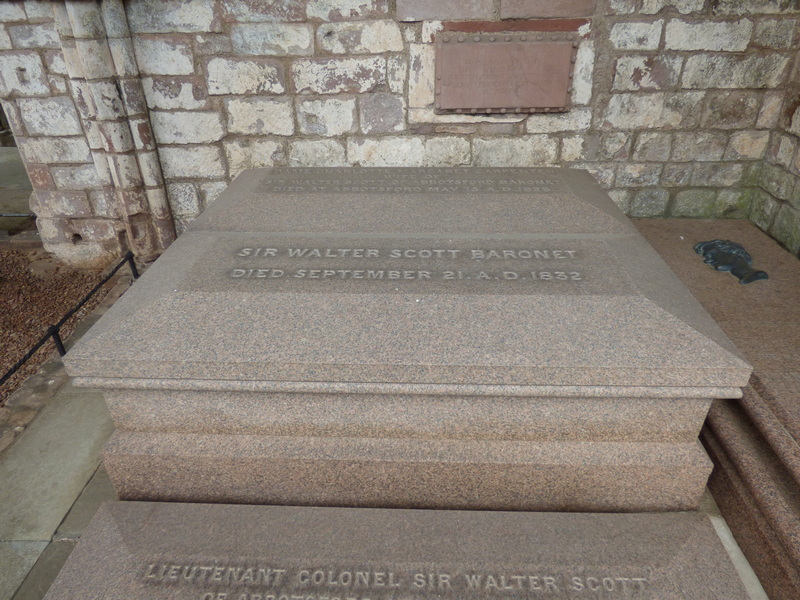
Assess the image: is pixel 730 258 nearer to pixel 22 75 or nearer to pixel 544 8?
pixel 544 8

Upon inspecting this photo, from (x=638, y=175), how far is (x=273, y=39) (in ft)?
8.34

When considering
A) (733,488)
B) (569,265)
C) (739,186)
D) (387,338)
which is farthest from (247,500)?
(739,186)

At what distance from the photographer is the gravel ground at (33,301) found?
3170 mm

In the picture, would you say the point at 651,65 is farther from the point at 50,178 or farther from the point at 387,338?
the point at 50,178

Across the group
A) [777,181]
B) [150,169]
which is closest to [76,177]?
[150,169]

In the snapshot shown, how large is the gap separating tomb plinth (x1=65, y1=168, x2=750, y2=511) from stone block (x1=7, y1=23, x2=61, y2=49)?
7.35ft

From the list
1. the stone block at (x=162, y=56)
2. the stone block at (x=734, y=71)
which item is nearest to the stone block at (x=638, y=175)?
the stone block at (x=734, y=71)

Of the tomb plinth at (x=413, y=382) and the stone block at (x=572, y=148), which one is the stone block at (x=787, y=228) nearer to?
the stone block at (x=572, y=148)

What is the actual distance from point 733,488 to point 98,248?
4190 millimetres

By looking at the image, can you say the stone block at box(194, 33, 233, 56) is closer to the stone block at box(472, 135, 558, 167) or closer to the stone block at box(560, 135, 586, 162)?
the stone block at box(472, 135, 558, 167)

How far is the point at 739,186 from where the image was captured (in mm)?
3531

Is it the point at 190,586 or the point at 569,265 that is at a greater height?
the point at 569,265

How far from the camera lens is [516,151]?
3.50 meters

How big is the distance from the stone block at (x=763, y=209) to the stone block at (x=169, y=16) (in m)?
3.64
